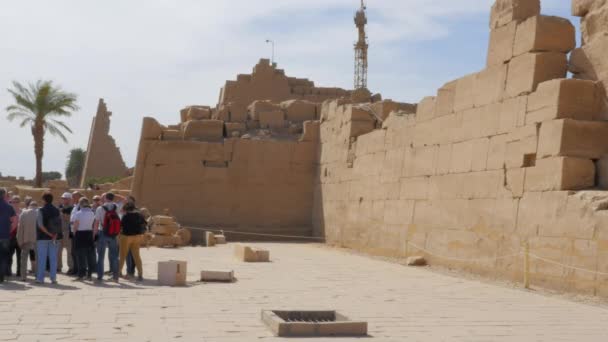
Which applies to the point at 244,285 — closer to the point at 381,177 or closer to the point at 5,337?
the point at 5,337

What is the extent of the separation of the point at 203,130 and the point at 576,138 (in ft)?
45.4

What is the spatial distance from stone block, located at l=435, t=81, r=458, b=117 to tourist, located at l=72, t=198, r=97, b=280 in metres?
6.90

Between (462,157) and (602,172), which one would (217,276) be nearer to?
(462,157)

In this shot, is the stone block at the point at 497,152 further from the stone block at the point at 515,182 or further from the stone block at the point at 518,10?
the stone block at the point at 518,10

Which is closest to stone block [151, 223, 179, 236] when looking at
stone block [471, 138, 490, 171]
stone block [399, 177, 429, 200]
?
stone block [399, 177, 429, 200]

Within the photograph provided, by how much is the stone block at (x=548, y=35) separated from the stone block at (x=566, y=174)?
196 cm

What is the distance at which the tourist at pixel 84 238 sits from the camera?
436 inches

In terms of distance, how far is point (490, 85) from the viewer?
13.1 m

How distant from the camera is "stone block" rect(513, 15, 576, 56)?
1196cm

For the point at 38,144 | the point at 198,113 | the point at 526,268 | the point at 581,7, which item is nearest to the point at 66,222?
the point at 526,268

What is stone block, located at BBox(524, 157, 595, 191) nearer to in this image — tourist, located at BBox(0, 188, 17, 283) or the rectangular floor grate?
the rectangular floor grate

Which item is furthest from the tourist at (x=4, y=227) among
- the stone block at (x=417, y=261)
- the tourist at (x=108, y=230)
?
the stone block at (x=417, y=261)

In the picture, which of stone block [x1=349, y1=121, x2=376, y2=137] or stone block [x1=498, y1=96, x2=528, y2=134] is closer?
stone block [x1=498, y1=96, x2=528, y2=134]

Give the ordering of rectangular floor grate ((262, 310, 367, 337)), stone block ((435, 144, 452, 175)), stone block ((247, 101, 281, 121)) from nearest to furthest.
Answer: rectangular floor grate ((262, 310, 367, 337)), stone block ((435, 144, 452, 175)), stone block ((247, 101, 281, 121))
